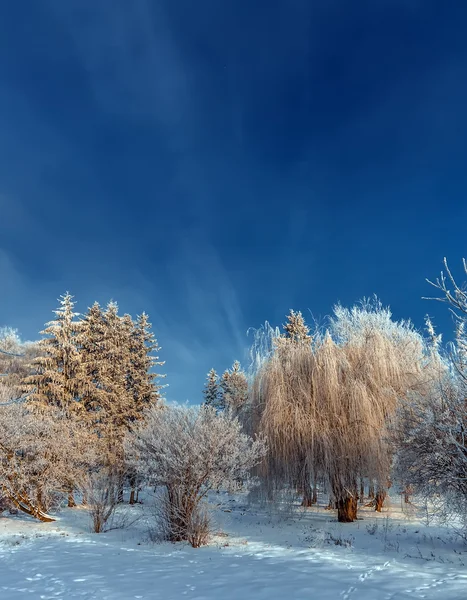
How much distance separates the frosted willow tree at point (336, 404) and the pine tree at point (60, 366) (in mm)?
12375

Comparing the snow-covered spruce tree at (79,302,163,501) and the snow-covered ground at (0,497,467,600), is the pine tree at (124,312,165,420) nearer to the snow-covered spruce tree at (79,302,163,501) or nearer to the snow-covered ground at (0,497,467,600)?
the snow-covered spruce tree at (79,302,163,501)

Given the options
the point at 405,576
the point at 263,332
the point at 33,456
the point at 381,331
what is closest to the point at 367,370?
the point at 381,331

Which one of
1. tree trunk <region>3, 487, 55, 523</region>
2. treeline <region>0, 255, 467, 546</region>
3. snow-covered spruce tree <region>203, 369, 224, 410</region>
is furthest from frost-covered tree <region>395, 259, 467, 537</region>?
snow-covered spruce tree <region>203, 369, 224, 410</region>

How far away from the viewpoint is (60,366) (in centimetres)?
2298

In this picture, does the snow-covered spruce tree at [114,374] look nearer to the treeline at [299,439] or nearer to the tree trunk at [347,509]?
the treeline at [299,439]

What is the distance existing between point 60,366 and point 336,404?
16612 millimetres

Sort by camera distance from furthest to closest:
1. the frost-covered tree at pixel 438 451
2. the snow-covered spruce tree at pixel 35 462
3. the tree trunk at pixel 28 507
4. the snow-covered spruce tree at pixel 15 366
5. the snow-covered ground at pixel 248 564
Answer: the snow-covered spruce tree at pixel 15 366 → the tree trunk at pixel 28 507 → the snow-covered spruce tree at pixel 35 462 → the frost-covered tree at pixel 438 451 → the snow-covered ground at pixel 248 564

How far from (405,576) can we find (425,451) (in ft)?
8.94

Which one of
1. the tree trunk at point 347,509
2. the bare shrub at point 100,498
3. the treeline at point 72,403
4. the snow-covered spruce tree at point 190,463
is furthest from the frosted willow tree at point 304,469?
the treeline at point 72,403

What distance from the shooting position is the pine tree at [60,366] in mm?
21625

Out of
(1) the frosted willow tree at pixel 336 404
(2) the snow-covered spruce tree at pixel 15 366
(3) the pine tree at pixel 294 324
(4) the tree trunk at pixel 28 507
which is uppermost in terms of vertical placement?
(3) the pine tree at pixel 294 324

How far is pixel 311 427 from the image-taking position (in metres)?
12.6

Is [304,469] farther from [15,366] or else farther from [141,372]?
[15,366]

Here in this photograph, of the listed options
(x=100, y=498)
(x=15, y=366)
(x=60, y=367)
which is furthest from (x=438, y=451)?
(x=15, y=366)
